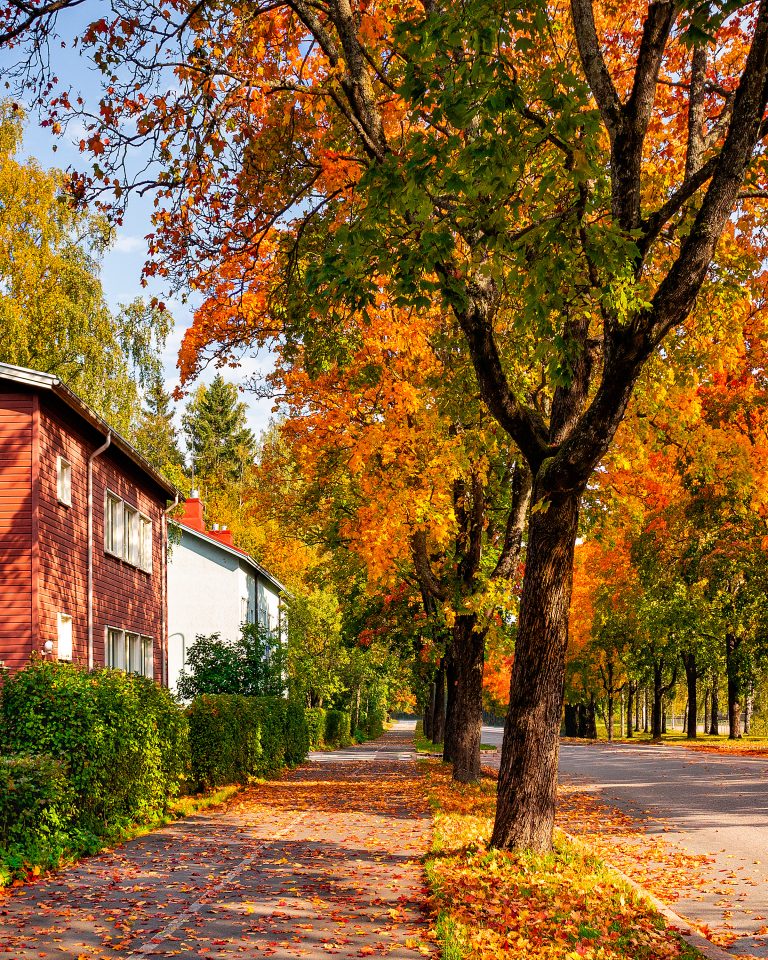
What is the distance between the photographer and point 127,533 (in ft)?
81.1

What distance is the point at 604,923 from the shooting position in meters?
7.99

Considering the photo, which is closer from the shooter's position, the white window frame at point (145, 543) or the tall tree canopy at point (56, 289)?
the white window frame at point (145, 543)

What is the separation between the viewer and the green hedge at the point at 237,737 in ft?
66.7

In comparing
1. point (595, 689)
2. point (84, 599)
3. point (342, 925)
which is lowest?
point (595, 689)

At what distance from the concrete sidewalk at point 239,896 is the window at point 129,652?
23.7ft

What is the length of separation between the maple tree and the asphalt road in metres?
1.99

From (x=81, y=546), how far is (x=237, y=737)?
5.75 meters

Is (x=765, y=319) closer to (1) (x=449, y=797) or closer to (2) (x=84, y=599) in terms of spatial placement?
(1) (x=449, y=797)

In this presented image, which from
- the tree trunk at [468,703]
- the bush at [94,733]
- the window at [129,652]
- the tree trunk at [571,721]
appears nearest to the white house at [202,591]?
the window at [129,652]

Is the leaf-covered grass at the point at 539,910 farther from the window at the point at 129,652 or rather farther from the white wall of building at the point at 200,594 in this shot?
the white wall of building at the point at 200,594

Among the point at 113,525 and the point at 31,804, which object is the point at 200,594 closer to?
the point at 113,525

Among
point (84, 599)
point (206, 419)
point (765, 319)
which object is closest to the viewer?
point (765, 319)

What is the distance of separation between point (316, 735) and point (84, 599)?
25378 mm

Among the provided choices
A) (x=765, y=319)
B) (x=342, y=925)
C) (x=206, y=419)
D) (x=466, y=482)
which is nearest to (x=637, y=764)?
(x=466, y=482)
